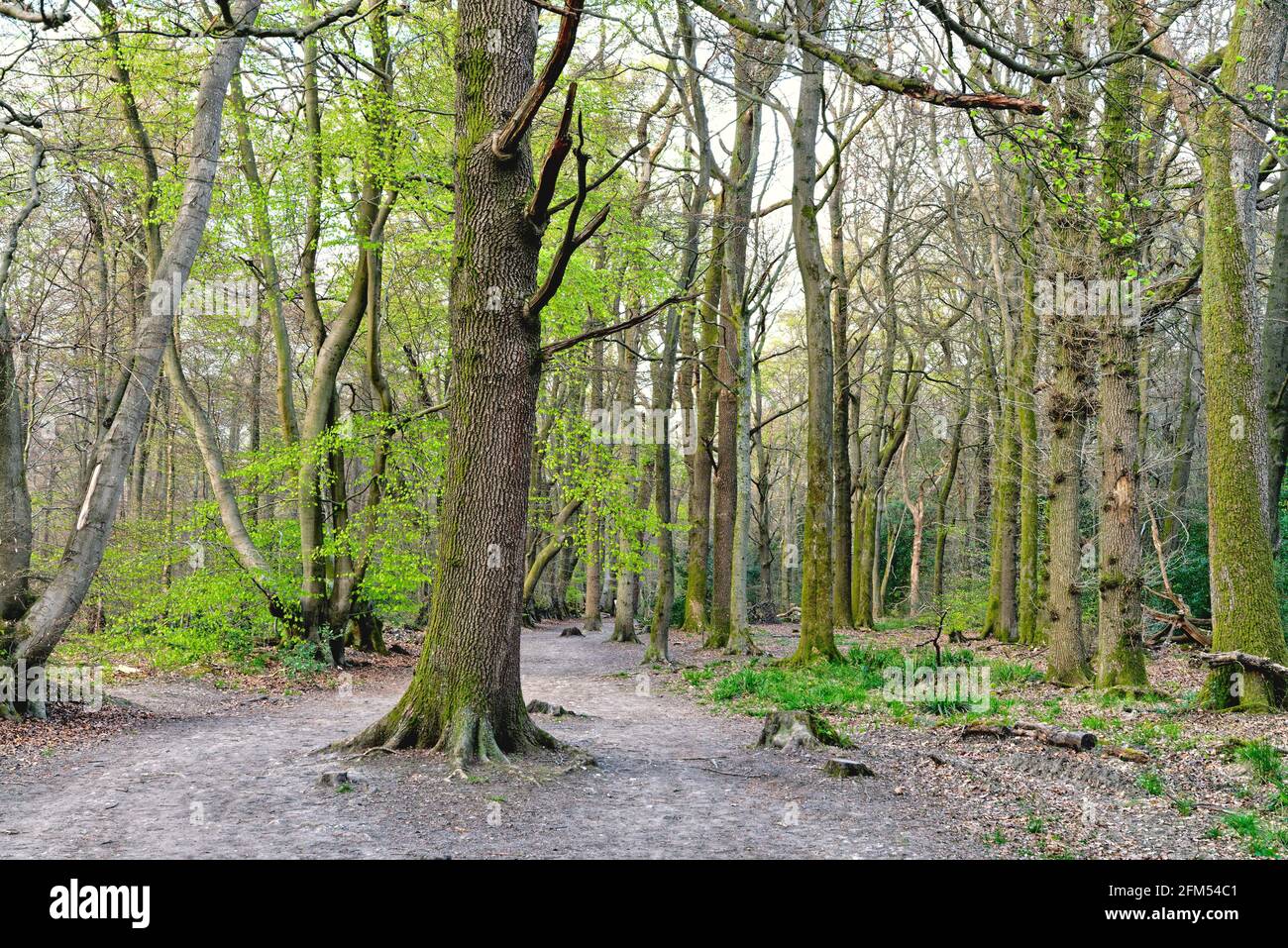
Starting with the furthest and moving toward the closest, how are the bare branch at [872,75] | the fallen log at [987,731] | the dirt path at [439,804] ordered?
1. the fallen log at [987,731]
2. the dirt path at [439,804]
3. the bare branch at [872,75]

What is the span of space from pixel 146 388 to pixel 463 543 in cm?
430

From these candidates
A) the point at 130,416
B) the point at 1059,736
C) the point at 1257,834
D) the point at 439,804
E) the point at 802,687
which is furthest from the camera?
the point at 802,687

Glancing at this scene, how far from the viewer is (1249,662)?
836 centimetres

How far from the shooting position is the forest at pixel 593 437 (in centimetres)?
617

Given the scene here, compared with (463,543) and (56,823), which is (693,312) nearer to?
(463,543)

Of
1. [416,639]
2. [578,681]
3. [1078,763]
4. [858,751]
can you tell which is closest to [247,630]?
[578,681]

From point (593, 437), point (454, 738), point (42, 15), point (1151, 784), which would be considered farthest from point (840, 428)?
point (42, 15)

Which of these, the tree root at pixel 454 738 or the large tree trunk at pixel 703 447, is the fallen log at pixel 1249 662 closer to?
the tree root at pixel 454 738

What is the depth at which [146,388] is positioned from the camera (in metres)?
9.07

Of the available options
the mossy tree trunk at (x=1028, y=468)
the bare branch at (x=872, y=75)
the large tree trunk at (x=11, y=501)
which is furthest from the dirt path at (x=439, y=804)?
the mossy tree trunk at (x=1028, y=468)

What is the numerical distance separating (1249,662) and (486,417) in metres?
7.36

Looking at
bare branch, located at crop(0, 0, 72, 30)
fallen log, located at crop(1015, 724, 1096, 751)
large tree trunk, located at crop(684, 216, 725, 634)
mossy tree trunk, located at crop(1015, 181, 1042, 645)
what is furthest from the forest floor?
large tree trunk, located at crop(684, 216, 725, 634)

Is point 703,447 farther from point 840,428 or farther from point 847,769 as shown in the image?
point 847,769

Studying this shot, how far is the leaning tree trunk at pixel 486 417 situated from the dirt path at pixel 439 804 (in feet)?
1.67
